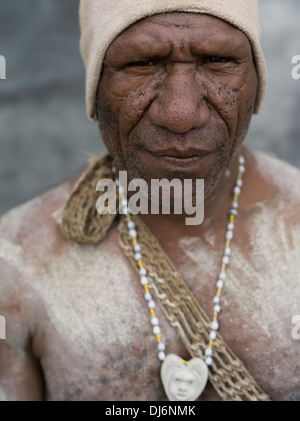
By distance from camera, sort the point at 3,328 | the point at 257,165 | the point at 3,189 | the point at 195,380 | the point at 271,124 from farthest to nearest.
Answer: the point at 271,124 < the point at 3,189 < the point at 257,165 < the point at 3,328 < the point at 195,380

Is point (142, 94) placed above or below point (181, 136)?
above

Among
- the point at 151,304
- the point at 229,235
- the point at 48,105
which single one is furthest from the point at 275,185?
the point at 48,105

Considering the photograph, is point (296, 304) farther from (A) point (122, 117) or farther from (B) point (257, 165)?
(A) point (122, 117)

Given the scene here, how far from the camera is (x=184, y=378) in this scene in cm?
177

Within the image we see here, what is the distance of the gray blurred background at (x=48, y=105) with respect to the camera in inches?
157

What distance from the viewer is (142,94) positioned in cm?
164

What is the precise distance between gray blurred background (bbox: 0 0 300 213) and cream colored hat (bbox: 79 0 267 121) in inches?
86.6

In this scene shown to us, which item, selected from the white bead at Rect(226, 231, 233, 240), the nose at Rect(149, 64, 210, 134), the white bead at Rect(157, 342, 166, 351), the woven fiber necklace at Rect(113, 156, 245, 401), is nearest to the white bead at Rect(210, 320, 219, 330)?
the woven fiber necklace at Rect(113, 156, 245, 401)

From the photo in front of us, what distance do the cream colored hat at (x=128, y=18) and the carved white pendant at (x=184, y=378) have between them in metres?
0.78

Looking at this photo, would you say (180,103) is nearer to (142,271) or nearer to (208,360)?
(142,271)

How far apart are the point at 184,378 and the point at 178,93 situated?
30.4 inches

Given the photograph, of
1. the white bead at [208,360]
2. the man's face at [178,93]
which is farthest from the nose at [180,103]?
the white bead at [208,360]

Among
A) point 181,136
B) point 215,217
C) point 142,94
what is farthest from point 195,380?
point 142,94

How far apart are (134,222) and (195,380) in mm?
491
